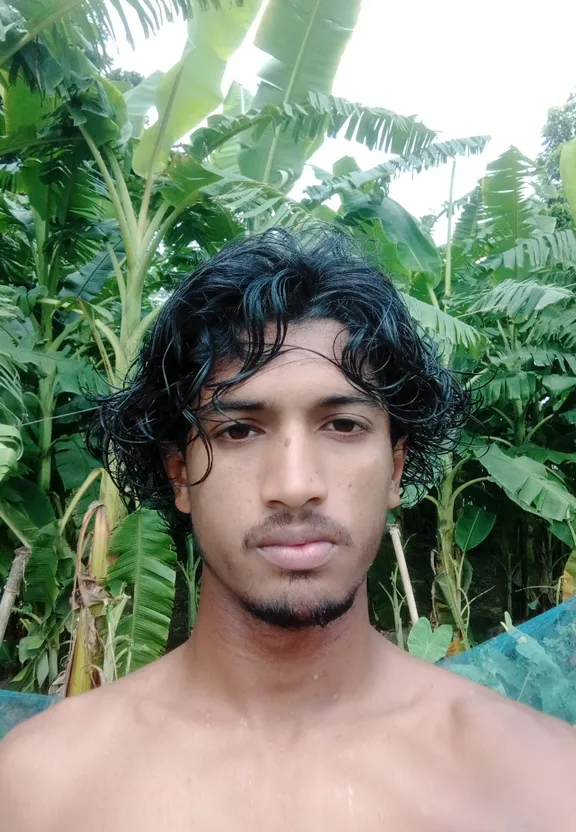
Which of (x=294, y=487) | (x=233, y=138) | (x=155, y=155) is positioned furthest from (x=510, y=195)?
(x=294, y=487)

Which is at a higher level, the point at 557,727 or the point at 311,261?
the point at 311,261

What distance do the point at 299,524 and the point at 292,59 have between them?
3208 millimetres

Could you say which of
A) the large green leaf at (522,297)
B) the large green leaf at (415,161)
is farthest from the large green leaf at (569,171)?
the large green leaf at (522,297)

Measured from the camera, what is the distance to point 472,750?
96cm

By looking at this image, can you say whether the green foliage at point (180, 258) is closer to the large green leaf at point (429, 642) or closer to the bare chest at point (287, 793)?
the large green leaf at point (429, 642)

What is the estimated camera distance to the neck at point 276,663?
101 centimetres

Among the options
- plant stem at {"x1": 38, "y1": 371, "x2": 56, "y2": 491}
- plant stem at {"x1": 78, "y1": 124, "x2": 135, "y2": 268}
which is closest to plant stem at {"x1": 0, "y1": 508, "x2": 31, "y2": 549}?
plant stem at {"x1": 38, "y1": 371, "x2": 56, "y2": 491}

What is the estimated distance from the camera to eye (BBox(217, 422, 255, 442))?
3.23ft

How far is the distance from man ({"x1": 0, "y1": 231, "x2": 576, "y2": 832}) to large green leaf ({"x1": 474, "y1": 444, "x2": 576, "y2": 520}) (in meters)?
1.89

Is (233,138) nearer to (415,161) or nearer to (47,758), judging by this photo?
(415,161)

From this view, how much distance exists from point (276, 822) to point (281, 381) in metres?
0.69

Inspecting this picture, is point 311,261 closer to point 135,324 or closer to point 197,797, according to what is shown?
point 197,797

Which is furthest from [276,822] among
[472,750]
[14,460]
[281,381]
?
[14,460]

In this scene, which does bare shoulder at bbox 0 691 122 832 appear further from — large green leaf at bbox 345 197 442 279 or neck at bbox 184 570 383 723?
large green leaf at bbox 345 197 442 279
